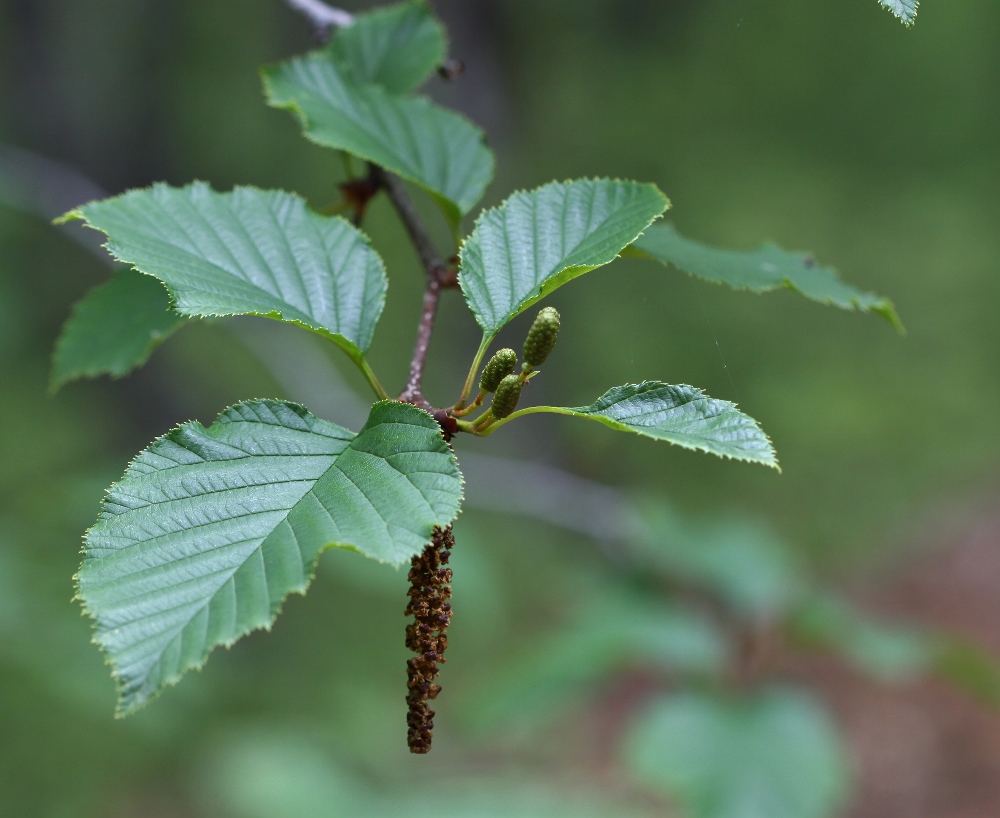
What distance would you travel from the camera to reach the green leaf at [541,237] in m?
0.91

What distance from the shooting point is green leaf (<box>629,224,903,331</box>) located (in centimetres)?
108

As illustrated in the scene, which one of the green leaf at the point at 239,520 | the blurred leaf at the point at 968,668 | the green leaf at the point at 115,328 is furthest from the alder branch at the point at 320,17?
the blurred leaf at the point at 968,668

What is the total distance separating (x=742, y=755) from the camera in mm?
2410

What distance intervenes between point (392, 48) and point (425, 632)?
3.48 feet

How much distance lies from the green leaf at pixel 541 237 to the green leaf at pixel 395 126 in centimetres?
22

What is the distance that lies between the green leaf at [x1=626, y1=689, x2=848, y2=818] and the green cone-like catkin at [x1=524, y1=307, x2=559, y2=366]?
72.6 inches

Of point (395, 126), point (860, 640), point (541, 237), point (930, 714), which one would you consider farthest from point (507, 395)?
point (930, 714)

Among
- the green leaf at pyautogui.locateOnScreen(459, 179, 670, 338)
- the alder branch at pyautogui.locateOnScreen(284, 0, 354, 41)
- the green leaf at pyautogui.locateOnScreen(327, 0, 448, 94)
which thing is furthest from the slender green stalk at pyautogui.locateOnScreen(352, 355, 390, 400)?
the alder branch at pyautogui.locateOnScreen(284, 0, 354, 41)

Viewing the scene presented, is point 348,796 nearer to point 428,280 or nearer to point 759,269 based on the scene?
point 428,280

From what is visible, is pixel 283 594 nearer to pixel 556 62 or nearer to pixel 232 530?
pixel 232 530

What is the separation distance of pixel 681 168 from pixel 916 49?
2.85m

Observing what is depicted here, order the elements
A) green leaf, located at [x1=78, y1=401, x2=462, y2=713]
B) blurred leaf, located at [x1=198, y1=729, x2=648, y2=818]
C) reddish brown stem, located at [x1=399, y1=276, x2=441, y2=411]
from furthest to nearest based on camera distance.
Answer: blurred leaf, located at [x1=198, y1=729, x2=648, y2=818]
reddish brown stem, located at [x1=399, y1=276, x2=441, y2=411]
green leaf, located at [x1=78, y1=401, x2=462, y2=713]

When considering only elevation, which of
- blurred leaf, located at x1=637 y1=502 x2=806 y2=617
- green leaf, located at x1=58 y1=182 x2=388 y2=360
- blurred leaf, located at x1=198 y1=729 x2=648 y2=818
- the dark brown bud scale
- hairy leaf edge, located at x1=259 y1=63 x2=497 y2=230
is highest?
hairy leaf edge, located at x1=259 y1=63 x2=497 y2=230

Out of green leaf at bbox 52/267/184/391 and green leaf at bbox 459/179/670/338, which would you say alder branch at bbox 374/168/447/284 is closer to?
green leaf at bbox 459/179/670/338
